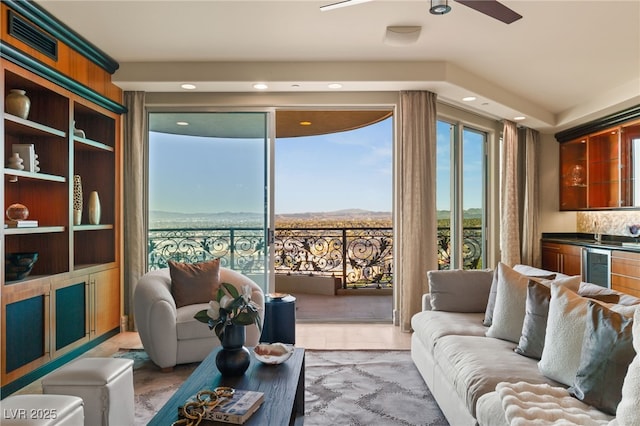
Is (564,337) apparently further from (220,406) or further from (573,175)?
(573,175)

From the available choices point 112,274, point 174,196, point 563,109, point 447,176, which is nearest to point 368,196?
point 447,176

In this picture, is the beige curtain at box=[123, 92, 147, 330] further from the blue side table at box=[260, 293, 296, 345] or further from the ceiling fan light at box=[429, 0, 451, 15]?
the ceiling fan light at box=[429, 0, 451, 15]

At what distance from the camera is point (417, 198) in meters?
5.00

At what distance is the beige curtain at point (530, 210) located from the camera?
6547 mm

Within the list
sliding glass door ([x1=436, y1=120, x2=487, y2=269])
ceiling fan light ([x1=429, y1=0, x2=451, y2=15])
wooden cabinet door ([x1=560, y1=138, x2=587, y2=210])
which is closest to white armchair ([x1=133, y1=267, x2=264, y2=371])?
ceiling fan light ([x1=429, y1=0, x2=451, y2=15])

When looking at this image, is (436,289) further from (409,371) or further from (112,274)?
(112,274)

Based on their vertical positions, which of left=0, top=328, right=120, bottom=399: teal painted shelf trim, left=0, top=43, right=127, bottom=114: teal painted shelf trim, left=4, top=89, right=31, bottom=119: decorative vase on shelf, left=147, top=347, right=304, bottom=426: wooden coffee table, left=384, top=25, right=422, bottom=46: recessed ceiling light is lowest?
left=0, top=328, right=120, bottom=399: teal painted shelf trim

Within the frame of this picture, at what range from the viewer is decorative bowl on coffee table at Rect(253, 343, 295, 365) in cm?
251

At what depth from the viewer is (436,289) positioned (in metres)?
3.67

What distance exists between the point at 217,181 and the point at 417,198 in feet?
7.54

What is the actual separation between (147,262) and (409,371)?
3.16m

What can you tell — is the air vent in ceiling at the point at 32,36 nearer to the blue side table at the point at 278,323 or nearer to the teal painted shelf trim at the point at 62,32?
the teal painted shelf trim at the point at 62,32

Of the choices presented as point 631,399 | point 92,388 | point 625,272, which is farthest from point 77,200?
point 625,272

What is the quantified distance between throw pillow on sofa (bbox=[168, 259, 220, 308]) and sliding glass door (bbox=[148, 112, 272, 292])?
107 centimetres
